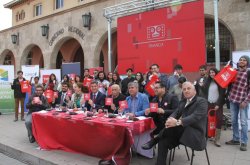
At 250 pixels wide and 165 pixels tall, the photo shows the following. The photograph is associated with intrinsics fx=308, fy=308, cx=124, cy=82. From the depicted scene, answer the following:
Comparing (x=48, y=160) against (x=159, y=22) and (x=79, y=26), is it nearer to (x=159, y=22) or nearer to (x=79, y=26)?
(x=159, y=22)

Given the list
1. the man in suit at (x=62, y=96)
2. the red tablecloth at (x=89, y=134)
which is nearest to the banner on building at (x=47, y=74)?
the man in suit at (x=62, y=96)

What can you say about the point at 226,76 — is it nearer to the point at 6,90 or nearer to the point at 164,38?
the point at 164,38

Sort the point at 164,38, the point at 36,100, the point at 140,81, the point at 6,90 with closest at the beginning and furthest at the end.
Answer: the point at 36,100, the point at 140,81, the point at 164,38, the point at 6,90

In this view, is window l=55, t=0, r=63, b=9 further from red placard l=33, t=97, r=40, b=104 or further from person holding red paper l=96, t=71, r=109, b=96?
red placard l=33, t=97, r=40, b=104

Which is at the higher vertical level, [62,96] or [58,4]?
[58,4]

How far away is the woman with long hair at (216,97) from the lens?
6.54m

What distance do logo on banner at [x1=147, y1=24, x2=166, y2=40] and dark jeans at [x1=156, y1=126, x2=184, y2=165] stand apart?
5679 millimetres

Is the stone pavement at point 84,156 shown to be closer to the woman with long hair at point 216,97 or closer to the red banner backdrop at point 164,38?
the woman with long hair at point 216,97

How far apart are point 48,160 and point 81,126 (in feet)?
2.89

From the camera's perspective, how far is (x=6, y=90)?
43.4 ft

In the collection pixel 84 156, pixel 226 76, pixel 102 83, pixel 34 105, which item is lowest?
pixel 84 156

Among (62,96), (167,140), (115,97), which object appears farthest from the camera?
(62,96)

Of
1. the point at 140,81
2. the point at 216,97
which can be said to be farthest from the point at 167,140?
the point at 140,81

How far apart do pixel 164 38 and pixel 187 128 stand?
5.73 m
